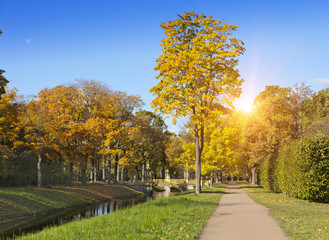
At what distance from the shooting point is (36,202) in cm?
2400

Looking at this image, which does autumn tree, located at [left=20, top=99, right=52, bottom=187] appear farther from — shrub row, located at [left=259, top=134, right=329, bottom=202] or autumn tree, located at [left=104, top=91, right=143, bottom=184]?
shrub row, located at [left=259, top=134, right=329, bottom=202]

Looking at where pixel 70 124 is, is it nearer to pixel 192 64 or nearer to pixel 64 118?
pixel 64 118

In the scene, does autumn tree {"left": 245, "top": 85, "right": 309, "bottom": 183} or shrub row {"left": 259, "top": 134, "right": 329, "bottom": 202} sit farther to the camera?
autumn tree {"left": 245, "top": 85, "right": 309, "bottom": 183}

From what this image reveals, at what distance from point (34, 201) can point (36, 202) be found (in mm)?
183

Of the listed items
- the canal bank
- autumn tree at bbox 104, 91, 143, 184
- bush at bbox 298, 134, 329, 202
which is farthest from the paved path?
autumn tree at bbox 104, 91, 143, 184

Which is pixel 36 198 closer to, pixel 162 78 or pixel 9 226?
pixel 9 226

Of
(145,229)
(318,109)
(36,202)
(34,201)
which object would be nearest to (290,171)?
(145,229)

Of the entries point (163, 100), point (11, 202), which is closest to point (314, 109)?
point (163, 100)

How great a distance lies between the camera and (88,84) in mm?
42062

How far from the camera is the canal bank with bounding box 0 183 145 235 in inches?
768

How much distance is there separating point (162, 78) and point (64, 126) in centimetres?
1386

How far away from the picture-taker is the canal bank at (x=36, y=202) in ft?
64.0

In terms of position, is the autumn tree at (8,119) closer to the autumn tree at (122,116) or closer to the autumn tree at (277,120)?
the autumn tree at (122,116)

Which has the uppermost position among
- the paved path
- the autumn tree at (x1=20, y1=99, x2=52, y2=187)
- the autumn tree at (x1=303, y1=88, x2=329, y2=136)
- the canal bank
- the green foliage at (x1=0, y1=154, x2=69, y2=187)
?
the autumn tree at (x1=303, y1=88, x2=329, y2=136)
